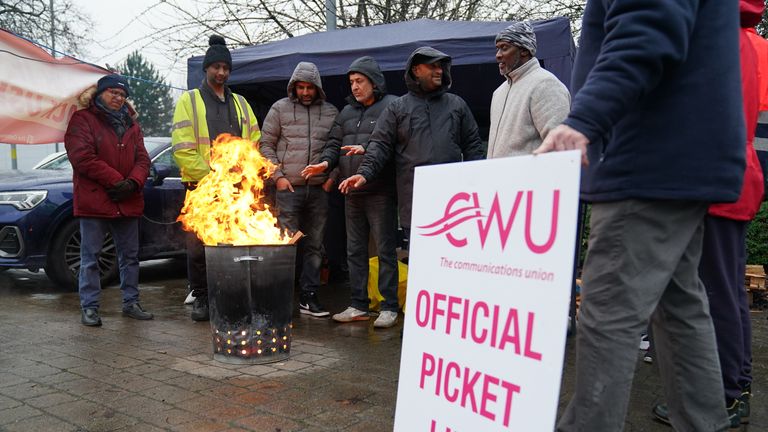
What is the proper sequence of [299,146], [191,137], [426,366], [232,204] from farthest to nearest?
[299,146]
[191,137]
[232,204]
[426,366]

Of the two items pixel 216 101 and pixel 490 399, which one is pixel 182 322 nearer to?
pixel 216 101

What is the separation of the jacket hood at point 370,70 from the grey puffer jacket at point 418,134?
59 cm

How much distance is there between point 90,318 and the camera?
577cm

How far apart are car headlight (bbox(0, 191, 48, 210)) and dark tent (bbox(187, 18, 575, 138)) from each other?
2.18 m

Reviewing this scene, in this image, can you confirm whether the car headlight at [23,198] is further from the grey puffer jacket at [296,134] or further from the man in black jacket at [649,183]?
the man in black jacket at [649,183]

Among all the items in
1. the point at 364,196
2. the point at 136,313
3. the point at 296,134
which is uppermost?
the point at 296,134

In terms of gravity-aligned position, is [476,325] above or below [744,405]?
above

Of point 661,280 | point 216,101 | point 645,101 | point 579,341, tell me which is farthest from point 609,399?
point 216,101

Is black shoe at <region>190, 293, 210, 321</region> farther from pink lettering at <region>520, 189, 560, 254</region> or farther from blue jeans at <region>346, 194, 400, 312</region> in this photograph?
pink lettering at <region>520, 189, 560, 254</region>

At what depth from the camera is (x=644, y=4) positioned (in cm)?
214

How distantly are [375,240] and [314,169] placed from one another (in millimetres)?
868

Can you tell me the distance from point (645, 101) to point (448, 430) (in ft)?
4.48

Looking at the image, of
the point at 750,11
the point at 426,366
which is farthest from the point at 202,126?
the point at 750,11

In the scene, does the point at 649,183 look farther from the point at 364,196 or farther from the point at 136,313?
the point at 136,313
